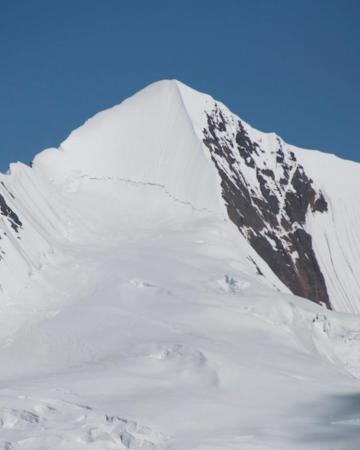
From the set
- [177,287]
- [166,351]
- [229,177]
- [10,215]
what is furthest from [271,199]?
[166,351]

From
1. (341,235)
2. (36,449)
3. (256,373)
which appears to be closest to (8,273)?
(256,373)

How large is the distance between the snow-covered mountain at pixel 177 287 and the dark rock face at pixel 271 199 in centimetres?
21

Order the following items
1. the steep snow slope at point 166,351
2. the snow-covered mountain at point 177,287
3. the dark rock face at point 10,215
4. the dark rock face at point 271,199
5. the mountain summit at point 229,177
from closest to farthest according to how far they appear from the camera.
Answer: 1. the steep snow slope at point 166,351
2. the snow-covered mountain at point 177,287
3. the dark rock face at point 10,215
4. the mountain summit at point 229,177
5. the dark rock face at point 271,199

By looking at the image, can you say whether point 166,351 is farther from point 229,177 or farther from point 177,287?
point 229,177

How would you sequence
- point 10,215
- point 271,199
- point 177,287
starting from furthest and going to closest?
point 271,199 < point 10,215 < point 177,287

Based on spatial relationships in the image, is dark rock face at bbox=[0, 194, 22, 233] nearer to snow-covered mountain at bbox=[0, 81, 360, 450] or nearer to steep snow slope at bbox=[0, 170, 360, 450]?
snow-covered mountain at bbox=[0, 81, 360, 450]

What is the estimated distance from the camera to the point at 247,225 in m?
71.9

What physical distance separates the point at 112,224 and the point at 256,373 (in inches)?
1113

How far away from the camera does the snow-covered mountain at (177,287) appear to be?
2906 cm

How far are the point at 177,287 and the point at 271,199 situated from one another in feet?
117

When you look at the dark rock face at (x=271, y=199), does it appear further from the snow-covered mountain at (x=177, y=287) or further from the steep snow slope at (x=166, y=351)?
the steep snow slope at (x=166, y=351)

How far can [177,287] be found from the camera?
158ft

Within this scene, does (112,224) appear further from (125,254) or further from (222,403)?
(222,403)

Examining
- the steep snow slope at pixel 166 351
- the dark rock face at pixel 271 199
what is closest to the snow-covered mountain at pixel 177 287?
the steep snow slope at pixel 166 351
